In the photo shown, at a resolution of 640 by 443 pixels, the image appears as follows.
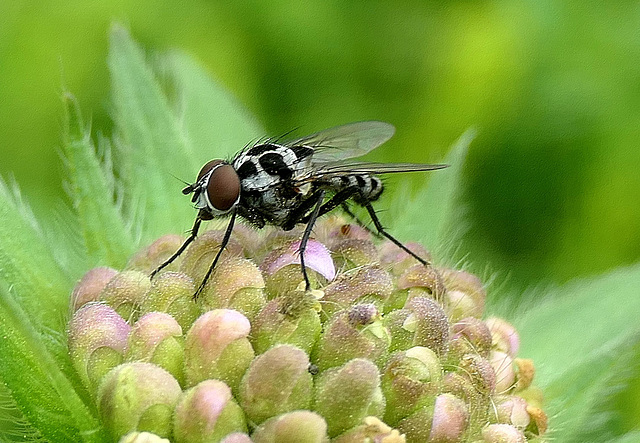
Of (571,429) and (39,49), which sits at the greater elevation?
(39,49)

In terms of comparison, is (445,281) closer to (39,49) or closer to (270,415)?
(270,415)

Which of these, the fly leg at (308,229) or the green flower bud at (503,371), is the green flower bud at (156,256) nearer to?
the fly leg at (308,229)

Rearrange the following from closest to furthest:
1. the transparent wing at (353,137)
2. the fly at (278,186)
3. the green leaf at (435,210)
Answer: the fly at (278,186)
the transparent wing at (353,137)
the green leaf at (435,210)

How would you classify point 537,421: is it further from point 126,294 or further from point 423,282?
point 126,294

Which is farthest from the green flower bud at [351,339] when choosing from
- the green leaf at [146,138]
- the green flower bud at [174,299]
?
the green leaf at [146,138]

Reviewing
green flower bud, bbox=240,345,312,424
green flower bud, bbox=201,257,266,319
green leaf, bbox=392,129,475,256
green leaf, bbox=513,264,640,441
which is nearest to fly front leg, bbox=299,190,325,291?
green flower bud, bbox=201,257,266,319

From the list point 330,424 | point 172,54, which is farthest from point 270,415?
point 172,54

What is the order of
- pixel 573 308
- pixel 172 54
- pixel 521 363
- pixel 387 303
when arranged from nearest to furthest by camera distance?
pixel 387 303
pixel 521 363
pixel 573 308
pixel 172 54
